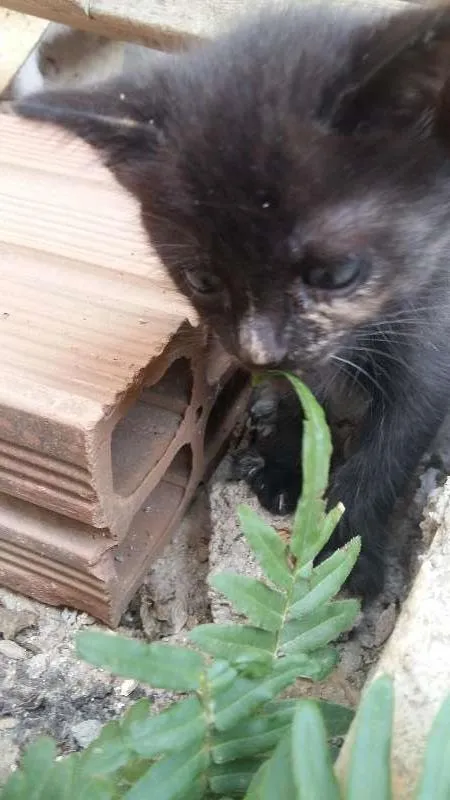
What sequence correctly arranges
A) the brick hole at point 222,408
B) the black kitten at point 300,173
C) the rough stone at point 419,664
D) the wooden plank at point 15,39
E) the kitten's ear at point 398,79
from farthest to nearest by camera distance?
the wooden plank at point 15,39 < the brick hole at point 222,408 < the black kitten at point 300,173 < the kitten's ear at point 398,79 < the rough stone at point 419,664

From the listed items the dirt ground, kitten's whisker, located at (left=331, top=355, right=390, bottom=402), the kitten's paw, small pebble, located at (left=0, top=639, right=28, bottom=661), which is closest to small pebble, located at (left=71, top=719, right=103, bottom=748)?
the dirt ground

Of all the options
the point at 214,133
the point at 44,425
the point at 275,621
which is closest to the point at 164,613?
the point at 44,425

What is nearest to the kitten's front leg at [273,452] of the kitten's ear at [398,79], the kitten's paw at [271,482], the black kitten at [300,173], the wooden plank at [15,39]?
the kitten's paw at [271,482]

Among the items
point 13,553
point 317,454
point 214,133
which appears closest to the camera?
point 317,454

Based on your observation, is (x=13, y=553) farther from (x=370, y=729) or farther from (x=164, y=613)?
(x=370, y=729)

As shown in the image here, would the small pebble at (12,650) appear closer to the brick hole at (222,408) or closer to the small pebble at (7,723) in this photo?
the small pebble at (7,723)

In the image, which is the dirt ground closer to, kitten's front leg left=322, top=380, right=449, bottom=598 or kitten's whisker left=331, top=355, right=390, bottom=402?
kitten's front leg left=322, top=380, right=449, bottom=598
